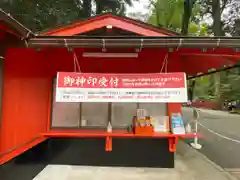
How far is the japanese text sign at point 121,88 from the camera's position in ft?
18.0

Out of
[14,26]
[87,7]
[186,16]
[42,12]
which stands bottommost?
[14,26]

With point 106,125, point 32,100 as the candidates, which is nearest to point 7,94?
point 32,100

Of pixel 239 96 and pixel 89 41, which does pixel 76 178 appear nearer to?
pixel 89 41

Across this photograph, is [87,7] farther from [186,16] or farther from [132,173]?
[132,173]

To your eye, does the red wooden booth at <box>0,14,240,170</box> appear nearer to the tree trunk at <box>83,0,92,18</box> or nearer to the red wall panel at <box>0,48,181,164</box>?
the red wall panel at <box>0,48,181,164</box>

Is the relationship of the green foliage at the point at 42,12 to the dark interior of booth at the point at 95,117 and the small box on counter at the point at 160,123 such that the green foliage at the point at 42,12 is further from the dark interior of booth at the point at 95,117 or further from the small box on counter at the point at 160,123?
the small box on counter at the point at 160,123

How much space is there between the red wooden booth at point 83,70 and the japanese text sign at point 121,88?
0.60 meters

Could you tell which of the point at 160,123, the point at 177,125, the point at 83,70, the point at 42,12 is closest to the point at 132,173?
the point at 160,123

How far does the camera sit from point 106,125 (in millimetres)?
7332

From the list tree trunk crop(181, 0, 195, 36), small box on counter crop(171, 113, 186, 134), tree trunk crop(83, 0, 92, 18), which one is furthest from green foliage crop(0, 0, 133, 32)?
small box on counter crop(171, 113, 186, 134)

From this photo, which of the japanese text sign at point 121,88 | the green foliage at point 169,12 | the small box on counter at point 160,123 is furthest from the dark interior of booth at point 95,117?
the green foliage at point 169,12

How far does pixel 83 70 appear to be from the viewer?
23.9 feet

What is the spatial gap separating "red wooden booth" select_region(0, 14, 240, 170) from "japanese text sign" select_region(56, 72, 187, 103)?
23.5 inches

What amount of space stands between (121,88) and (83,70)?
1930 millimetres
